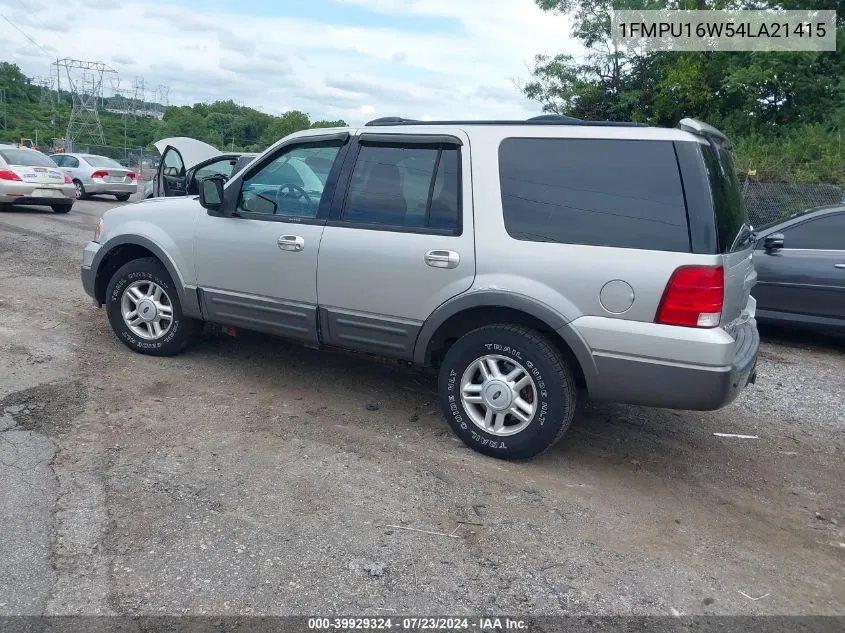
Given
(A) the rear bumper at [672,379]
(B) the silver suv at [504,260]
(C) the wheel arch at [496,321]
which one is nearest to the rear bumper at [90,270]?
(B) the silver suv at [504,260]

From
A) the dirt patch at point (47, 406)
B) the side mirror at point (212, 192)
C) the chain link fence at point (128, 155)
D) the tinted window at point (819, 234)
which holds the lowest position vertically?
the dirt patch at point (47, 406)

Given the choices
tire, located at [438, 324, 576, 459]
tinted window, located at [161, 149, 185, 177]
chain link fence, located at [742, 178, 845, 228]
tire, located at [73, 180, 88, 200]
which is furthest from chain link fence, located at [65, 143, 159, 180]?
tire, located at [438, 324, 576, 459]

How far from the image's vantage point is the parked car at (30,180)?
581 inches

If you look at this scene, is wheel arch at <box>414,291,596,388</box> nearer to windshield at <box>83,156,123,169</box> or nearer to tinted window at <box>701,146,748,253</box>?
tinted window at <box>701,146,748,253</box>

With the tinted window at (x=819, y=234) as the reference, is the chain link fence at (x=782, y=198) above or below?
above

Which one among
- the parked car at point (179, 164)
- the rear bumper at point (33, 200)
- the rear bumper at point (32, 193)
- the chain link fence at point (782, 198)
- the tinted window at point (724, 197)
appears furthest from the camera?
the rear bumper at point (33, 200)

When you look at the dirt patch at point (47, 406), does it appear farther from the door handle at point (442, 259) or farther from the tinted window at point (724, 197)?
the tinted window at point (724, 197)

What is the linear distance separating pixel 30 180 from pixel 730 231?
1474cm

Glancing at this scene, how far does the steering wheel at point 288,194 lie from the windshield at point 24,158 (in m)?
12.4

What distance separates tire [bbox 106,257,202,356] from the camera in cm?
561

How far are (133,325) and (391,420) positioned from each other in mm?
2361

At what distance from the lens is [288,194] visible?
16.7 ft

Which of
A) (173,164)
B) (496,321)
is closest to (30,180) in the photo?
(173,164)

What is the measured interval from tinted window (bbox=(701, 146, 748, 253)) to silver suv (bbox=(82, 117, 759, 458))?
0.7 inches
